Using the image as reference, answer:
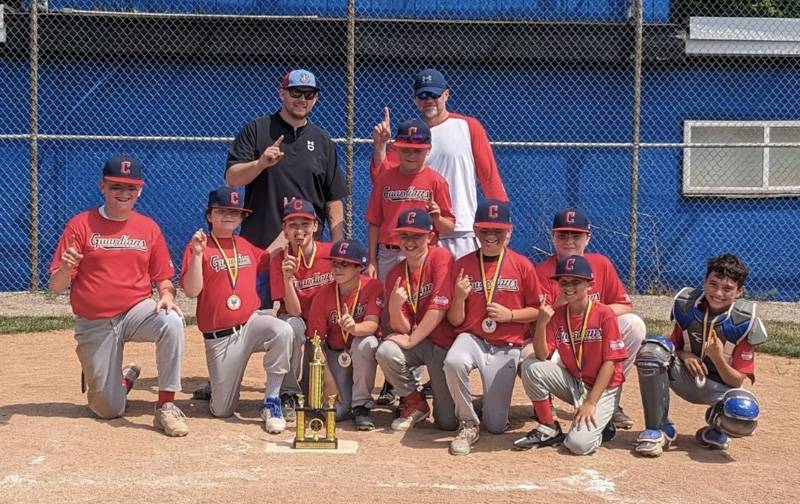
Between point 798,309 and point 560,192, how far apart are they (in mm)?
2859

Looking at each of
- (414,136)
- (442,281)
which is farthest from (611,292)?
(414,136)

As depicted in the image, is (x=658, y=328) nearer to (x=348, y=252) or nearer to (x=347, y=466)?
(x=348, y=252)

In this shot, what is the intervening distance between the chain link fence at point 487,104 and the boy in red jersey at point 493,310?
17.6 feet

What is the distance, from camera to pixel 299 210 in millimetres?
6562

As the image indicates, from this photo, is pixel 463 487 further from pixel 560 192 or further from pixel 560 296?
pixel 560 192

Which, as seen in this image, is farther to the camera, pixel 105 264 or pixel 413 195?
pixel 413 195

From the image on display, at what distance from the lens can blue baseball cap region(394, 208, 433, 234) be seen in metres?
6.30

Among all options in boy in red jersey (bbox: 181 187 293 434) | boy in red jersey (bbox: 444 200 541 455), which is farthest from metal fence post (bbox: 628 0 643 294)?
boy in red jersey (bbox: 181 187 293 434)

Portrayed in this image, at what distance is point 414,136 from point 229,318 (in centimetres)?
Result: 153

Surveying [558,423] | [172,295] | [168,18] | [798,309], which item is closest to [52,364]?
[172,295]

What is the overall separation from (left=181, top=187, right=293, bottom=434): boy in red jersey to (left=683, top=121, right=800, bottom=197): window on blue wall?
7.45m

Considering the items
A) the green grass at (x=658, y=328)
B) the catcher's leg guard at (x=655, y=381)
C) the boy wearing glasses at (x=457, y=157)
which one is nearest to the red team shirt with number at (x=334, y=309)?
the boy wearing glasses at (x=457, y=157)

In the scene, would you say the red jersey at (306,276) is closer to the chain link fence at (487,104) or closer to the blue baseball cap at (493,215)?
the blue baseball cap at (493,215)

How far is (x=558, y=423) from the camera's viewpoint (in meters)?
6.32
